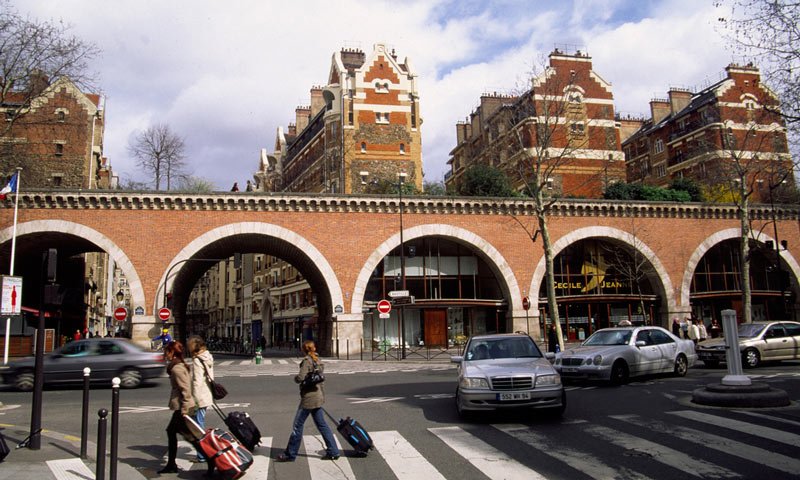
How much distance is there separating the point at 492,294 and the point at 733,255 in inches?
662

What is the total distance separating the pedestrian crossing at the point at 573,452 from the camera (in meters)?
6.55

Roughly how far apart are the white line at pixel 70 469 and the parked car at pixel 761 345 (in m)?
18.2

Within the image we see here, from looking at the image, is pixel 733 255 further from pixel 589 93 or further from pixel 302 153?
pixel 302 153

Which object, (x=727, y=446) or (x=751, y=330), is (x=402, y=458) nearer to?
(x=727, y=446)

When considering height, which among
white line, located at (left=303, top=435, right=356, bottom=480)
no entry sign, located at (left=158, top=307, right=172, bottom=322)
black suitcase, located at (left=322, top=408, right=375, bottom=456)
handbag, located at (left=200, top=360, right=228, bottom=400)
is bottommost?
white line, located at (left=303, top=435, right=356, bottom=480)

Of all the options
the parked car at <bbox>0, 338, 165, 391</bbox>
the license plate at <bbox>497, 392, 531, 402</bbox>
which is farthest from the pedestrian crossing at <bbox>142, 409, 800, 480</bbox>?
the parked car at <bbox>0, 338, 165, 391</bbox>

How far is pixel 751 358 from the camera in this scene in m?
18.4

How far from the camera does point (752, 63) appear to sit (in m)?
14.6

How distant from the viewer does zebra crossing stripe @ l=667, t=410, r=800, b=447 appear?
7.76m

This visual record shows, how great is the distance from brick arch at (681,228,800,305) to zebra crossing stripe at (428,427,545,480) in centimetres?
3028

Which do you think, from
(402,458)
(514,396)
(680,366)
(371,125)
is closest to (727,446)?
(514,396)

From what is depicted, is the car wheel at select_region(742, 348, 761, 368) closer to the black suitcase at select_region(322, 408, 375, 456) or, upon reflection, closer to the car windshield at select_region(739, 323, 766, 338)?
the car windshield at select_region(739, 323, 766, 338)

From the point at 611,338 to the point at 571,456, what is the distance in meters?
9.35

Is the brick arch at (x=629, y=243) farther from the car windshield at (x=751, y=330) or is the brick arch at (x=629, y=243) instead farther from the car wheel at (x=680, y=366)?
the car wheel at (x=680, y=366)
